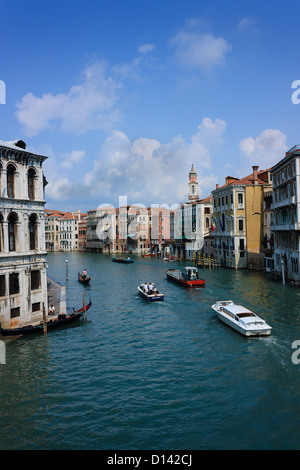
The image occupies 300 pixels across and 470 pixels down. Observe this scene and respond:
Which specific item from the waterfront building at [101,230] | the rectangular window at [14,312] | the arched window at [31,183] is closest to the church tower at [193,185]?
the waterfront building at [101,230]

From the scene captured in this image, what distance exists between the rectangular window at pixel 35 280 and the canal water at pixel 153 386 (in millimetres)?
3337

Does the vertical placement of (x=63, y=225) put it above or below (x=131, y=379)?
above

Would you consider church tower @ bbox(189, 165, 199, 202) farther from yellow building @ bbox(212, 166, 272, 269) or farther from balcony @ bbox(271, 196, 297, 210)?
balcony @ bbox(271, 196, 297, 210)

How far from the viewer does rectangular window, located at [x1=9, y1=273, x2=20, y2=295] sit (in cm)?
2223

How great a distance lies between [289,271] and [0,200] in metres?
31.8

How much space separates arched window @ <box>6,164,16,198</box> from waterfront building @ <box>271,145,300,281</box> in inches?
1060

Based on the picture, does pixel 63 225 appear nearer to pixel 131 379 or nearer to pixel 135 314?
pixel 135 314

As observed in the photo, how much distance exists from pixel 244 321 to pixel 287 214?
22.2 m

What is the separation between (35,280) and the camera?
24.2 metres

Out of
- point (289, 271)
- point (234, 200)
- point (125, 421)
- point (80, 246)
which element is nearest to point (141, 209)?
point (80, 246)

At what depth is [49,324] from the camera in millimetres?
23438

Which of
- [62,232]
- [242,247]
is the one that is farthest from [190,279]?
[62,232]

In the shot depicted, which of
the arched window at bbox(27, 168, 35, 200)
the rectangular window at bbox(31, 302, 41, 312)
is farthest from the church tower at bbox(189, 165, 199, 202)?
the rectangular window at bbox(31, 302, 41, 312)

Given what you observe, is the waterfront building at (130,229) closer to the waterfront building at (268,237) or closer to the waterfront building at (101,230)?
the waterfront building at (101,230)
